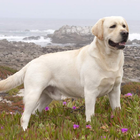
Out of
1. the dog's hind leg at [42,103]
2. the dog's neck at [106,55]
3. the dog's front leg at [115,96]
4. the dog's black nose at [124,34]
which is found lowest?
the dog's hind leg at [42,103]

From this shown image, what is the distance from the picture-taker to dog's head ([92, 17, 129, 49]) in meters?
4.03

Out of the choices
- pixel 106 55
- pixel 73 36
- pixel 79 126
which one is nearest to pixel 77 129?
pixel 79 126

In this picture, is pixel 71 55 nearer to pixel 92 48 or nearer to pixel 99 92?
pixel 92 48

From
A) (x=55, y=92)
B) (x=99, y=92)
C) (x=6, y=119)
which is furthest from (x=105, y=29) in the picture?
(x=6, y=119)

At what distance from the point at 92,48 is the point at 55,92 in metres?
1.35

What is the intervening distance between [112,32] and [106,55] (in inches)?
18.5

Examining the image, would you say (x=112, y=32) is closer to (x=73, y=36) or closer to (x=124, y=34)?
(x=124, y=34)

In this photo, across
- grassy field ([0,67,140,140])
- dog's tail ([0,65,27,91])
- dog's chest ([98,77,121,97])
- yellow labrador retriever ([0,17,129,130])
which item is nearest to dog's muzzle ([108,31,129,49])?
yellow labrador retriever ([0,17,129,130])

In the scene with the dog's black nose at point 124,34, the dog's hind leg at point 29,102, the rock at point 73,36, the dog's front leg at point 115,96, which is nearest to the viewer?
the dog's black nose at point 124,34

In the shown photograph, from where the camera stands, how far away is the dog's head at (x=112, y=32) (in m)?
4.03

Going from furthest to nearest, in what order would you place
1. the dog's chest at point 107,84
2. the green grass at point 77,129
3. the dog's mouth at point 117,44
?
the dog's chest at point 107,84 < the dog's mouth at point 117,44 < the green grass at point 77,129

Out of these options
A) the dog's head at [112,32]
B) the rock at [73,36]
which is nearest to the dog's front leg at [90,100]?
the dog's head at [112,32]

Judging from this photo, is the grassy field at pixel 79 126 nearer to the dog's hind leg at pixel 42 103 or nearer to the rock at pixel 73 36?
the dog's hind leg at pixel 42 103

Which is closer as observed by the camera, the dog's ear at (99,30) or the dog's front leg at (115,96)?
the dog's ear at (99,30)
